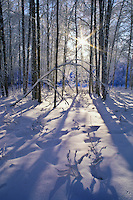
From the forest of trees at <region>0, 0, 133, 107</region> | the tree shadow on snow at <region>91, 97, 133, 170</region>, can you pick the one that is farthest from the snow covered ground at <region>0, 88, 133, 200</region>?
the forest of trees at <region>0, 0, 133, 107</region>

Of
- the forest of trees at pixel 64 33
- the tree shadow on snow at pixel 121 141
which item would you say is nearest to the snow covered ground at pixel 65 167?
the tree shadow on snow at pixel 121 141

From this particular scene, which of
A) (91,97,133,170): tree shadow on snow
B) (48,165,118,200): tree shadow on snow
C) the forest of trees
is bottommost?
(48,165,118,200): tree shadow on snow

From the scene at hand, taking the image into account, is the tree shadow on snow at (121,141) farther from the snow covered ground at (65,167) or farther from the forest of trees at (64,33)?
the forest of trees at (64,33)

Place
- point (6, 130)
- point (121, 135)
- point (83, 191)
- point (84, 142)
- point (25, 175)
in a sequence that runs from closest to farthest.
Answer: point (83, 191) < point (25, 175) < point (84, 142) < point (121, 135) < point (6, 130)

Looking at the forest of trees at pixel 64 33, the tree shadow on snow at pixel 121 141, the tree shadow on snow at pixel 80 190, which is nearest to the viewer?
the tree shadow on snow at pixel 80 190

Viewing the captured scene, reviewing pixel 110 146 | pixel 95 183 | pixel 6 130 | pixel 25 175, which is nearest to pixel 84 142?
pixel 110 146

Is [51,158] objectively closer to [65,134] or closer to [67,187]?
[67,187]

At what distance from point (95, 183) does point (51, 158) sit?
0.79 metres

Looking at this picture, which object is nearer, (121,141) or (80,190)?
(80,190)

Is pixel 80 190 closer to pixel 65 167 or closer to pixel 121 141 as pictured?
pixel 65 167

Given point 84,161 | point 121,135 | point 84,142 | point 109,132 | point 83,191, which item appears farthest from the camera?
point 109,132

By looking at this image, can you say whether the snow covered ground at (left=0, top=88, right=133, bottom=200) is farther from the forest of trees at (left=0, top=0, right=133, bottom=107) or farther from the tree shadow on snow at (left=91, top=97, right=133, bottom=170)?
the forest of trees at (left=0, top=0, right=133, bottom=107)

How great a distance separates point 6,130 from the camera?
3.25 meters

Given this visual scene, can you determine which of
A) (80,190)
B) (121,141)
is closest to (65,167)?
(80,190)
